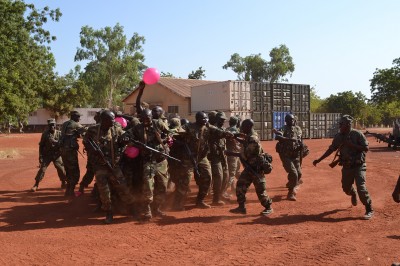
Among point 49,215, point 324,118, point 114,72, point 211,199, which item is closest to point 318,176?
point 211,199

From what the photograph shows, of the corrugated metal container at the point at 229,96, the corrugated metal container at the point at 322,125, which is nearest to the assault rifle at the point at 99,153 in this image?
the corrugated metal container at the point at 229,96

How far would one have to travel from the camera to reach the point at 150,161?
7.09 meters

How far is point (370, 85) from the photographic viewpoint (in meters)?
43.2

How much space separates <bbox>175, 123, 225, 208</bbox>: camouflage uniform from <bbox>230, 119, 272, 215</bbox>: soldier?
60cm

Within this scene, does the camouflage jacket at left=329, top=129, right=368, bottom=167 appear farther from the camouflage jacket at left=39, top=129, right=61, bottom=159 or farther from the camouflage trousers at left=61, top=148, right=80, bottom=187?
the camouflage jacket at left=39, top=129, right=61, bottom=159

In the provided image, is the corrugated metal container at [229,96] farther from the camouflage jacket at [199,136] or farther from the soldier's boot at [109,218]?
the soldier's boot at [109,218]

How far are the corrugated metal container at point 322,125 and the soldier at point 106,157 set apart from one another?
84.7 feet

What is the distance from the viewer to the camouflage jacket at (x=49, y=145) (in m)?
10.4

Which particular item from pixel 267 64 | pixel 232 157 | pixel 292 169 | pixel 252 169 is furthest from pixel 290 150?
pixel 267 64

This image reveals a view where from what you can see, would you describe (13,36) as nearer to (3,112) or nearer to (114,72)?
(3,112)

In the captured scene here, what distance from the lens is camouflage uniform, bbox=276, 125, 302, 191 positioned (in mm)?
8922

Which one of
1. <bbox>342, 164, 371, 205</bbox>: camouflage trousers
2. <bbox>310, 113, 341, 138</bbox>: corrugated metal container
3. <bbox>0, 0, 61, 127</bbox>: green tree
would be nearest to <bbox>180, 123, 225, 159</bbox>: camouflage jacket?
<bbox>342, 164, 371, 205</bbox>: camouflage trousers

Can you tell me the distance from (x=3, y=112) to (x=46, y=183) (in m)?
9.74

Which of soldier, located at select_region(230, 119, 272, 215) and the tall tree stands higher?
the tall tree
